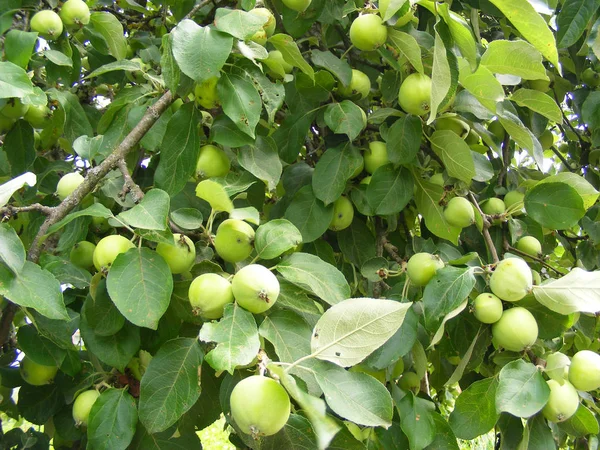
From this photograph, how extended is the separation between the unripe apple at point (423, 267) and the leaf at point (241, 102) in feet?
1.47

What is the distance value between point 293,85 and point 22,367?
0.93 meters

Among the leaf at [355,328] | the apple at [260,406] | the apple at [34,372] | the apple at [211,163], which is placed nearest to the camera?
the apple at [260,406]

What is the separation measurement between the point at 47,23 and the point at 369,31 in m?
0.90

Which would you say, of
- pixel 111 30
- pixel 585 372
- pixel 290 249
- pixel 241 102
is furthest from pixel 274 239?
pixel 111 30

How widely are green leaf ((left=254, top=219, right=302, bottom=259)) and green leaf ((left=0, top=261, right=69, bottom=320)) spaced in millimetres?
339

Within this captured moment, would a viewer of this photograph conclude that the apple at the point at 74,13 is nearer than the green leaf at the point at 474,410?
No

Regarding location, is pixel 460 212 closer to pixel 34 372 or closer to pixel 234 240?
pixel 234 240

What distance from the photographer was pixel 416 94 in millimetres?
1259

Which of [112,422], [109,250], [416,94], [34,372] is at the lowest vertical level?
[34,372]

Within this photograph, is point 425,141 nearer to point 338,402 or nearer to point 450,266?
point 450,266

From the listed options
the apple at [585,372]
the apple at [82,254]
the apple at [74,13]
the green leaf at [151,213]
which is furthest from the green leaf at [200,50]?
the apple at [585,372]

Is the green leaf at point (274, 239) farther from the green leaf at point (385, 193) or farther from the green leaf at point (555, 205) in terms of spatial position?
the green leaf at point (555, 205)

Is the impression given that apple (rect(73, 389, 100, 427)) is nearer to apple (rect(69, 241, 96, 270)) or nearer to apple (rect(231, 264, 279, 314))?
apple (rect(69, 241, 96, 270))

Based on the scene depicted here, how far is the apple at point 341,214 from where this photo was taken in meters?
1.42
